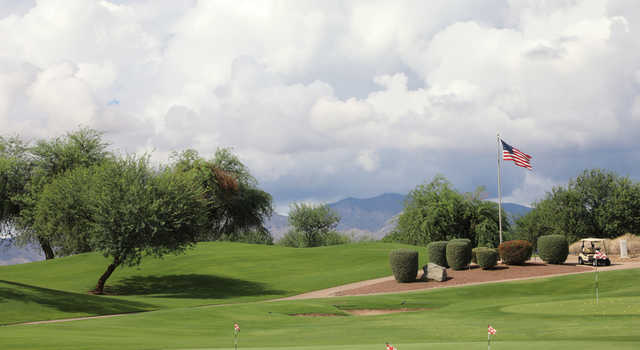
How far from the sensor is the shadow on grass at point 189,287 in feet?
126

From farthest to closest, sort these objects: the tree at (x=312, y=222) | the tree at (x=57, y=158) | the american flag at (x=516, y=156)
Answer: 1. the tree at (x=312, y=222)
2. the tree at (x=57, y=158)
3. the american flag at (x=516, y=156)

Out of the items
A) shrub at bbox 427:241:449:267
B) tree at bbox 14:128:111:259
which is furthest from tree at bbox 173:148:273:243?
shrub at bbox 427:241:449:267

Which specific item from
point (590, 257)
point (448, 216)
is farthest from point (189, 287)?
point (448, 216)

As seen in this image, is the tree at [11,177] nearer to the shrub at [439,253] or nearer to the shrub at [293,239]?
the shrub at [439,253]

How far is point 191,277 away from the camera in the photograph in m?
45.1

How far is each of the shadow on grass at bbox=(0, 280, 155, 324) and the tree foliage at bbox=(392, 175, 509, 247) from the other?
1789 inches

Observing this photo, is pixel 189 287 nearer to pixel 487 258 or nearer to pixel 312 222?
pixel 487 258

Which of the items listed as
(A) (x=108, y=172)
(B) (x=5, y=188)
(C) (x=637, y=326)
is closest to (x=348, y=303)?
(C) (x=637, y=326)

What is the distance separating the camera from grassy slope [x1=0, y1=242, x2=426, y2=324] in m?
28.6

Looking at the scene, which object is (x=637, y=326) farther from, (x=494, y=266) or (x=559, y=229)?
(x=559, y=229)

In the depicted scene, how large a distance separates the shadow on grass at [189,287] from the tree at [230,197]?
2537 centimetres

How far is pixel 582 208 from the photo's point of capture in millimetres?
77688

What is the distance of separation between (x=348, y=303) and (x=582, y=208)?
59.3 meters

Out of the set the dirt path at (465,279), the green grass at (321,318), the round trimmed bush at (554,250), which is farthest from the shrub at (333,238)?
the round trimmed bush at (554,250)
